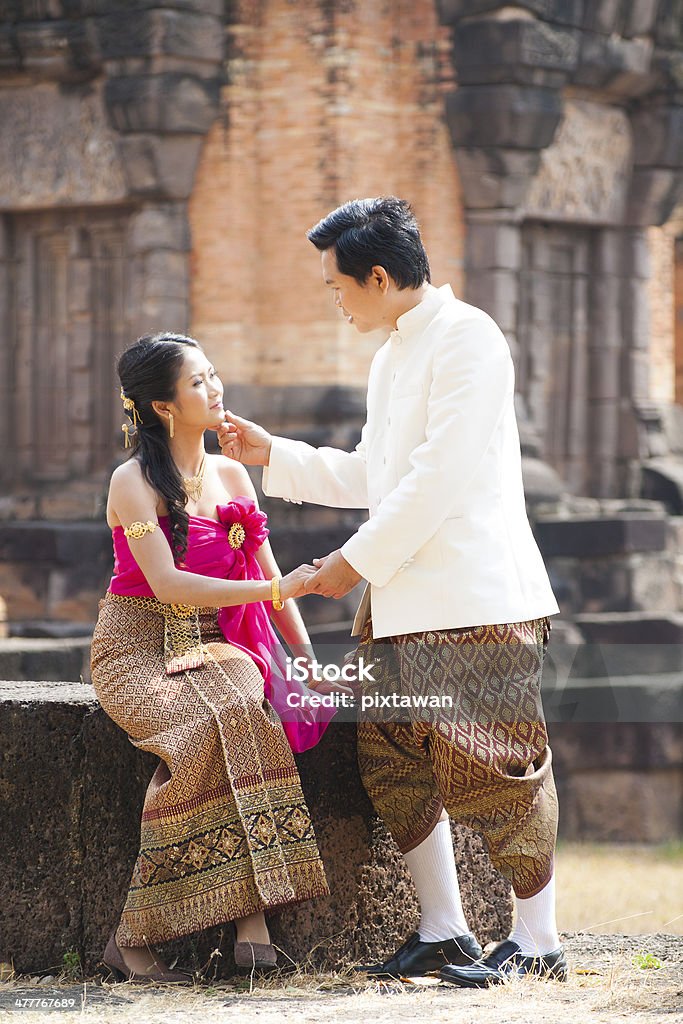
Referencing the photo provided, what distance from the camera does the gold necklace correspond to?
3.96 meters

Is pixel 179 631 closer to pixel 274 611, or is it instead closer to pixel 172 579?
pixel 172 579

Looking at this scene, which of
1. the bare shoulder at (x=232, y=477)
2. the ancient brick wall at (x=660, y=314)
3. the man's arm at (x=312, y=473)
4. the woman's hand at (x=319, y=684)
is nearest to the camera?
the woman's hand at (x=319, y=684)

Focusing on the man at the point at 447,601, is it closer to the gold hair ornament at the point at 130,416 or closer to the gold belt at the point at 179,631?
the gold belt at the point at 179,631

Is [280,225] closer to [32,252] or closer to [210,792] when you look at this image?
[32,252]

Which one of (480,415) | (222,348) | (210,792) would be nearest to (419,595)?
(480,415)

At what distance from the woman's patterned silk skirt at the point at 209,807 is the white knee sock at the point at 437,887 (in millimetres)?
266

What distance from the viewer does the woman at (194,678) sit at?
368 centimetres

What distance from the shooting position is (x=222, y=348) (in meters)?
11.9

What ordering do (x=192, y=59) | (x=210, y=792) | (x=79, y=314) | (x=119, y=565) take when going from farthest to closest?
(x=79, y=314) → (x=192, y=59) → (x=119, y=565) → (x=210, y=792)

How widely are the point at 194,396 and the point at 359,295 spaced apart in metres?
0.49

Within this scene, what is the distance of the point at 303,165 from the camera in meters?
11.6

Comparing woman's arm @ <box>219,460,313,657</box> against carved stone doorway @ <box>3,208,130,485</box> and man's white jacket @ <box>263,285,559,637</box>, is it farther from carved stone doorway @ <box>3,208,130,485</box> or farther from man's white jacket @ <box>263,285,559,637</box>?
carved stone doorway @ <box>3,208,130,485</box>

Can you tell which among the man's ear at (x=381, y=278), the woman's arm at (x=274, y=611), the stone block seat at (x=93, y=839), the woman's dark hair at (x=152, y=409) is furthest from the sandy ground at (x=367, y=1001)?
the man's ear at (x=381, y=278)

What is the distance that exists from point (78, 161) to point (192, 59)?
136 centimetres
